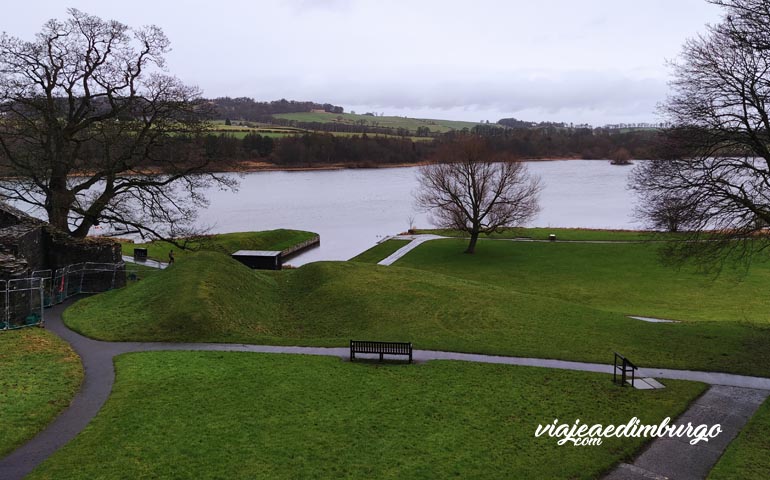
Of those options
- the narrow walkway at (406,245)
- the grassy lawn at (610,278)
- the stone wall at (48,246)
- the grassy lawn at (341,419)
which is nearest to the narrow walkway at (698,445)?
the grassy lawn at (341,419)

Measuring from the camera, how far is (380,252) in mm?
47250

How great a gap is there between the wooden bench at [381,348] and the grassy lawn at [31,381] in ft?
25.9

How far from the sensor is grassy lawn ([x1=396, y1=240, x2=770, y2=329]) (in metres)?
29.0

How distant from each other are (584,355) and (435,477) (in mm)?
9823

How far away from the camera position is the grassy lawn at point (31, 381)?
11.4m

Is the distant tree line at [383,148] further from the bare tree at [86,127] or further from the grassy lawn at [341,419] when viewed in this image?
the grassy lawn at [341,419]

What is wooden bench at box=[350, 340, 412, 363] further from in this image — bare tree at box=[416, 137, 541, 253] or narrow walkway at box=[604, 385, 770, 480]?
bare tree at box=[416, 137, 541, 253]

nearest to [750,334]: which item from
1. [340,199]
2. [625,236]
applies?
[625,236]

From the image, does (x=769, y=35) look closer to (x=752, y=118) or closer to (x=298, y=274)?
(x=752, y=118)

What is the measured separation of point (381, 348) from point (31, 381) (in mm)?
9787

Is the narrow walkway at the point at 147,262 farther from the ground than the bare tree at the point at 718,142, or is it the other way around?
the bare tree at the point at 718,142

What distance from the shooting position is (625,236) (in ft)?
163

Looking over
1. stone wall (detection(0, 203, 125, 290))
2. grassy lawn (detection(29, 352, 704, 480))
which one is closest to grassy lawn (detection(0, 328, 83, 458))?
grassy lawn (detection(29, 352, 704, 480))

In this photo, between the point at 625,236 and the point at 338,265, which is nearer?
the point at 338,265
